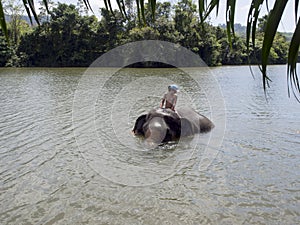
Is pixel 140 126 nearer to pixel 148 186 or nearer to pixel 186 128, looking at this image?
pixel 186 128

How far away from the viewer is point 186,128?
8461 millimetres

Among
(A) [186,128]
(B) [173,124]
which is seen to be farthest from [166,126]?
(A) [186,128]

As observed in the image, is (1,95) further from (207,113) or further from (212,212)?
(212,212)

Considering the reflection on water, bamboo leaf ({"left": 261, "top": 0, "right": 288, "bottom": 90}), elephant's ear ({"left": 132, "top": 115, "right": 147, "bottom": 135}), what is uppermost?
Answer: bamboo leaf ({"left": 261, "top": 0, "right": 288, "bottom": 90})

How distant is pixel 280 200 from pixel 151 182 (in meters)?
2.09

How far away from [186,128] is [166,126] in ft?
2.39

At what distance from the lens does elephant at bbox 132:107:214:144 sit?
7824 mm

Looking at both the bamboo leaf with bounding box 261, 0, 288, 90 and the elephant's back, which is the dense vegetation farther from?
the bamboo leaf with bounding box 261, 0, 288, 90

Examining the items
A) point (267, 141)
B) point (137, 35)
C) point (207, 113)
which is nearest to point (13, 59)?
point (137, 35)

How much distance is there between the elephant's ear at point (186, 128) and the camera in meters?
8.40

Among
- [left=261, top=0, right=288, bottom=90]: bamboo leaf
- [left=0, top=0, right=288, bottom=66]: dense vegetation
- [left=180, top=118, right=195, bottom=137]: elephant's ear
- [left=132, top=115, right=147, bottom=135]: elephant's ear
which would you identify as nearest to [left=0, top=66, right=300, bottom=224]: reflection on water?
[left=132, top=115, right=147, bottom=135]: elephant's ear

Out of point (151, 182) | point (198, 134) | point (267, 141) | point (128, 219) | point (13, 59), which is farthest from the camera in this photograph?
point (13, 59)

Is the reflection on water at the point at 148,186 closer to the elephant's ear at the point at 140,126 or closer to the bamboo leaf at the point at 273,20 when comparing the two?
the elephant's ear at the point at 140,126

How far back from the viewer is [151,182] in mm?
5738
